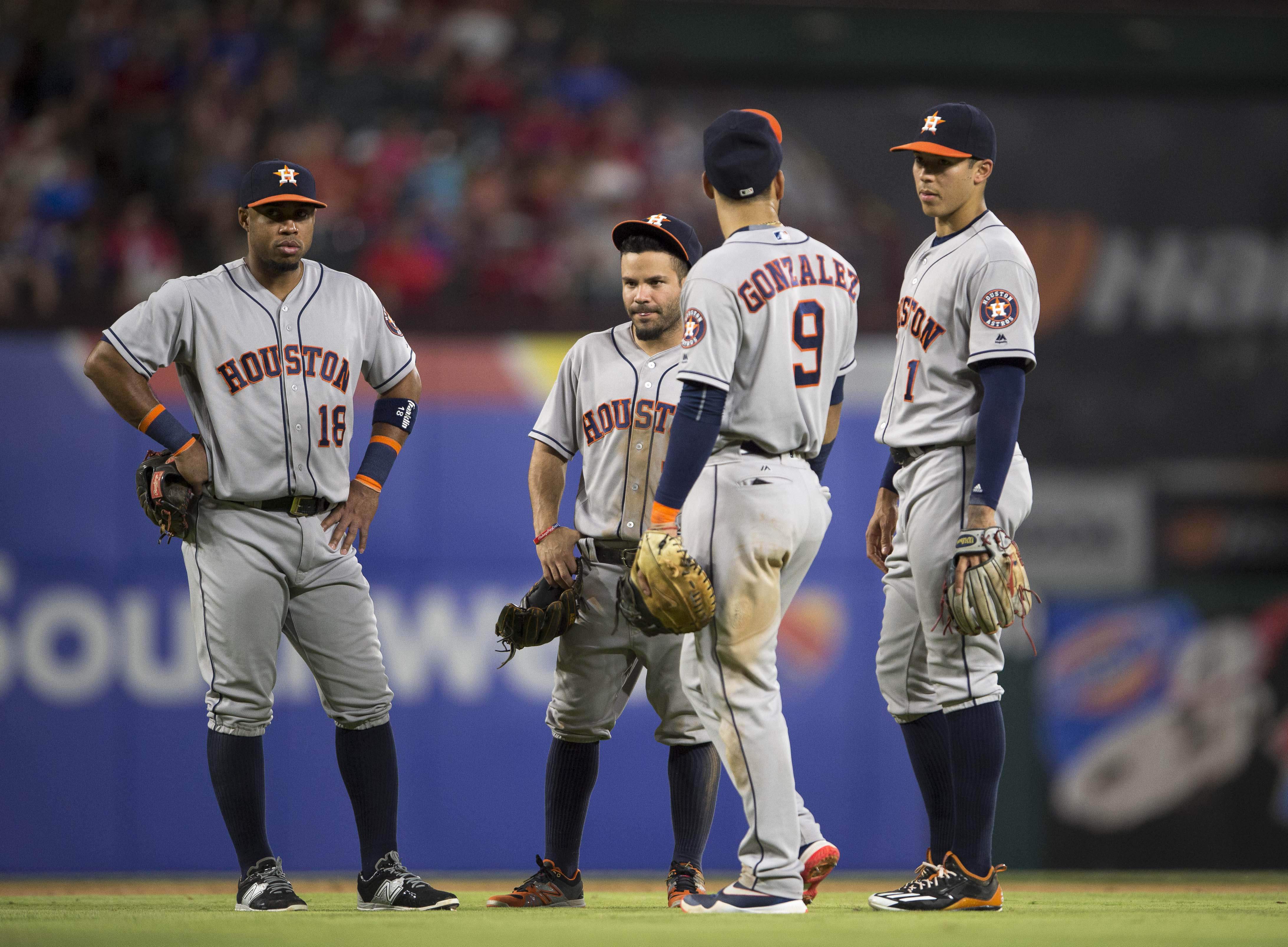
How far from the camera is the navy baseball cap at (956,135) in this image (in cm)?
382

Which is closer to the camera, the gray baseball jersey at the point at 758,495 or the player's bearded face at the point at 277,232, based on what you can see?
the gray baseball jersey at the point at 758,495

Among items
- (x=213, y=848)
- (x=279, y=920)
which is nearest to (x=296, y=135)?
(x=213, y=848)

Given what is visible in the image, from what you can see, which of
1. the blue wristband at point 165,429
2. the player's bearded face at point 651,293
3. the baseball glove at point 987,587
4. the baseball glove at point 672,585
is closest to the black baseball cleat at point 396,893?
the baseball glove at point 672,585

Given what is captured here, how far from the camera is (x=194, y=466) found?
13.3 feet

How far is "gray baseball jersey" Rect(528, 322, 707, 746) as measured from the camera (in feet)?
14.0

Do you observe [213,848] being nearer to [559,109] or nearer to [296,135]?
[296,135]

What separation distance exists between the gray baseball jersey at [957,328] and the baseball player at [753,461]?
0.83 ft

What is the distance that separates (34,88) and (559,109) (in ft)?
10.9

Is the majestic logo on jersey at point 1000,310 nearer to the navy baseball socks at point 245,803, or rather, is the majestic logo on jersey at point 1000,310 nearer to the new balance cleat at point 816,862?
the new balance cleat at point 816,862

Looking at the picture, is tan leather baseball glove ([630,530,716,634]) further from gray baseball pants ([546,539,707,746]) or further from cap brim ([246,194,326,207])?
cap brim ([246,194,326,207])

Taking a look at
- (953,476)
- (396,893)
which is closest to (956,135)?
(953,476)

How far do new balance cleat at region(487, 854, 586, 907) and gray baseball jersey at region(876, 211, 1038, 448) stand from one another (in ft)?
5.20

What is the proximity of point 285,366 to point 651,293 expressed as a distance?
1.08 m

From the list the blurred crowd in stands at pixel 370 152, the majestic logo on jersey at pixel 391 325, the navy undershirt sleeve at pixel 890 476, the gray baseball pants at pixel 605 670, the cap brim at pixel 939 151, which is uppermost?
the blurred crowd in stands at pixel 370 152
